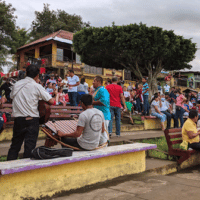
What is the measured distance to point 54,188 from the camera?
3574 mm

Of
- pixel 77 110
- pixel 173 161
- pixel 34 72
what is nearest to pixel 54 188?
pixel 34 72

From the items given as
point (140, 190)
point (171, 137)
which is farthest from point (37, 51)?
point (140, 190)

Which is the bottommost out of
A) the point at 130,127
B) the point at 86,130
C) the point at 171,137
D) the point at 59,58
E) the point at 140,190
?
the point at 140,190

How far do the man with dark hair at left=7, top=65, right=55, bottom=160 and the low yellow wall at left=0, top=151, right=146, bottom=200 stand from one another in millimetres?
626

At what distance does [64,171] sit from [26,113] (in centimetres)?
108

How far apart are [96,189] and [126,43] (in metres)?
14.2

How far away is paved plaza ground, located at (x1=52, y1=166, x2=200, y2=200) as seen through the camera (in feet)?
11.6

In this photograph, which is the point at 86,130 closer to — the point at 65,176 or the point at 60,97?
the point at 65,176

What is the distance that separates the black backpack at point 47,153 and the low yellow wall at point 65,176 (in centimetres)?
17

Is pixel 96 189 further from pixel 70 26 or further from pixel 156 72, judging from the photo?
pixel 70 26

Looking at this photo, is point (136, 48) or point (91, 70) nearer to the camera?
point (136, 48)

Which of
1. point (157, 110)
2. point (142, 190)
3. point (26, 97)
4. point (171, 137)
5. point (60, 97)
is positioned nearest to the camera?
point (142, 190)

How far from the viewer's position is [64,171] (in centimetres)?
371

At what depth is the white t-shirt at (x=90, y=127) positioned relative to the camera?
13.6ft
